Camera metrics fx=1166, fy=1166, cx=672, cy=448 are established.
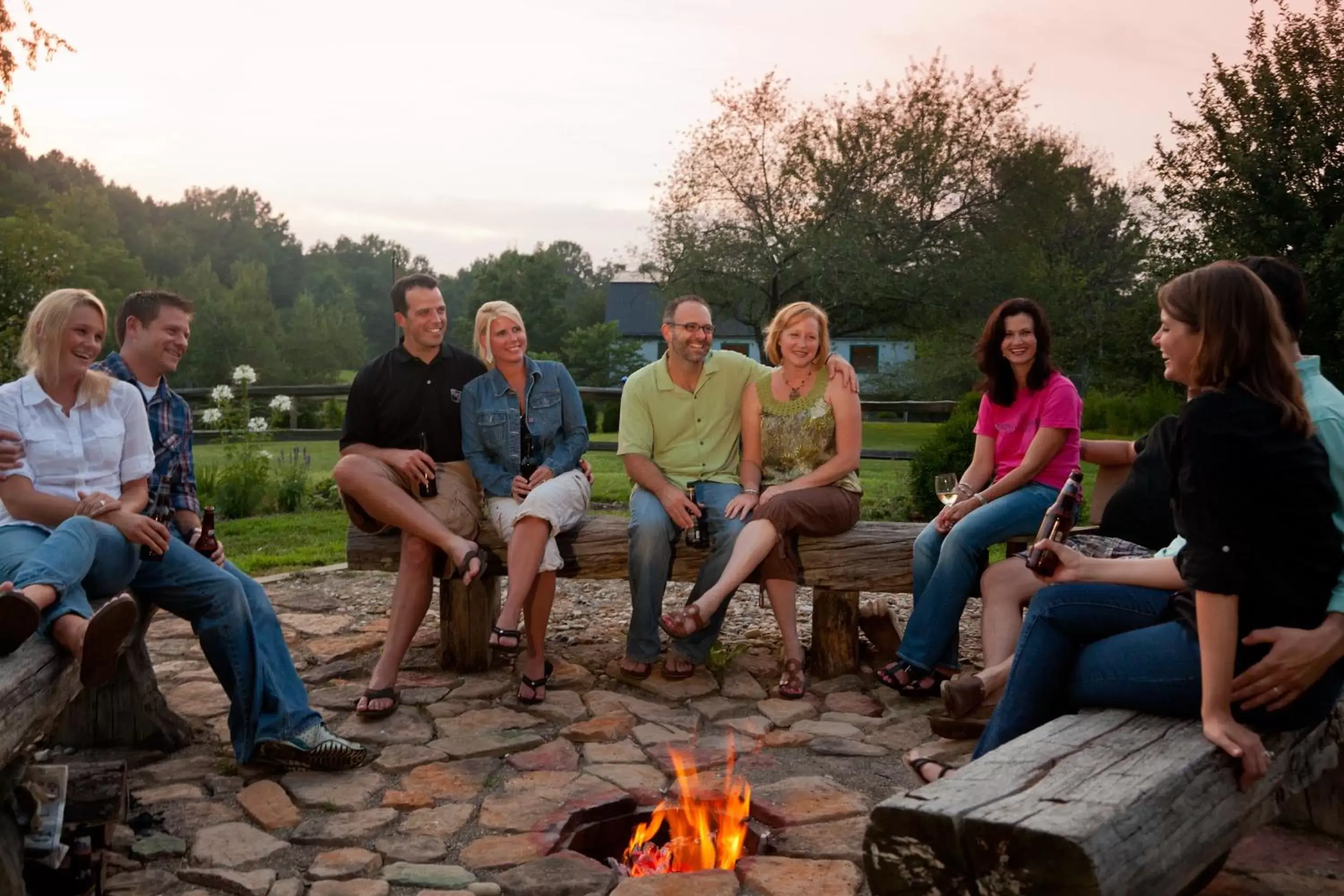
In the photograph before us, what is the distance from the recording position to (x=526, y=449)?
5.07 metres

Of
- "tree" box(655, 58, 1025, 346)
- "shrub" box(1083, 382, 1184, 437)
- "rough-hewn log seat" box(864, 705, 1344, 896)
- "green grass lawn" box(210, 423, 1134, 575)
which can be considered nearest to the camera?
"rough-hewn log seat" box(864, 705, 1344, 896)

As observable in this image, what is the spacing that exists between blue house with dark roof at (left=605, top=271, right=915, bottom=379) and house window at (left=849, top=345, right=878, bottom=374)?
18mm

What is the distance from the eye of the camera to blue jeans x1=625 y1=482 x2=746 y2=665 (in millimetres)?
4867

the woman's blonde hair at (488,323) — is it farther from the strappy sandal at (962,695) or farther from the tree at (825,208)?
the tree at (825,208)

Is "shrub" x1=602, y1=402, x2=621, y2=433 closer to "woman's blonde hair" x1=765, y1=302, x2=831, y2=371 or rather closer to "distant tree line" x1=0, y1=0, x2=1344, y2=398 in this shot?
"distant tree line" x1=0, y1=0, x2=1344, y2=398

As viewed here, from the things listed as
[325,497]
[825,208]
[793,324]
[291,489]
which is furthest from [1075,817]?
[825,208]

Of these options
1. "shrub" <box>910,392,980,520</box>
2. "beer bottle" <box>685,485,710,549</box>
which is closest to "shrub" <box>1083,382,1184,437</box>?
"shrub" <box>910,392,980,520</box>

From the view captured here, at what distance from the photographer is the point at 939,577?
14.7 feet

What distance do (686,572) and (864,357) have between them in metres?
29.7

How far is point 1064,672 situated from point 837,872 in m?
0.87

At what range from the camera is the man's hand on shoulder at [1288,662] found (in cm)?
242

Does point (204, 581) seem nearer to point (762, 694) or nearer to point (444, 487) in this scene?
point (444, 487)

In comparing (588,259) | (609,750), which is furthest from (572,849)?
(588,259)

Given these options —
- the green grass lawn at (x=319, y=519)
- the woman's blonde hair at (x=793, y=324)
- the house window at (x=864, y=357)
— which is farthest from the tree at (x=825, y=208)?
the woman's blonde hair at (x=793, y=324)
